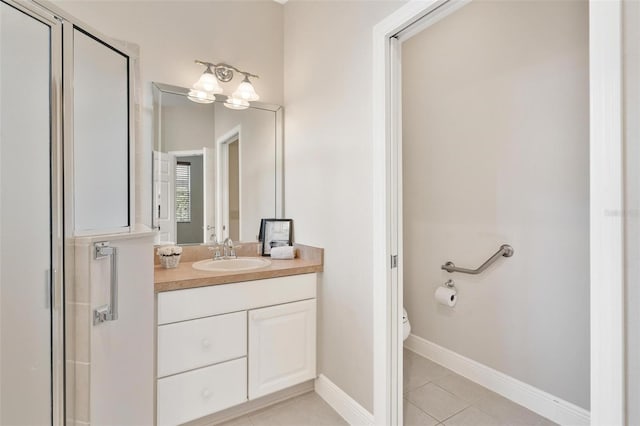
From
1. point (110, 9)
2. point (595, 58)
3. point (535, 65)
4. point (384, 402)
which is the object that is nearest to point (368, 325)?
point (384, 402)

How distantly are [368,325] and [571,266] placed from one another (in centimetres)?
114

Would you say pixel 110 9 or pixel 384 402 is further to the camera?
pixel 110 9

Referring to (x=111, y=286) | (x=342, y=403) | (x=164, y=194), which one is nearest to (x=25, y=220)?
(x=111, y=286)

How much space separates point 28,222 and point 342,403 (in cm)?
170

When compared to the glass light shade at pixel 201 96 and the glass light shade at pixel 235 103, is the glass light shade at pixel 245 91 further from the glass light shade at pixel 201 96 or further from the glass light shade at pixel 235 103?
the glass light shade at pixel 201 96

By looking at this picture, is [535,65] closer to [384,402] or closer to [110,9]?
[384,402]

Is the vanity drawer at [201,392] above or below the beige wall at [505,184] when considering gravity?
below

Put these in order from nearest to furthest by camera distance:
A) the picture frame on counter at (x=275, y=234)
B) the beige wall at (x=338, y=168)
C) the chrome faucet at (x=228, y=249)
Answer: the beige wall at (x=338, y=168) < the chrome faucet at (x=228, y=249) < the picture frame on counter at (x=275, y=234)

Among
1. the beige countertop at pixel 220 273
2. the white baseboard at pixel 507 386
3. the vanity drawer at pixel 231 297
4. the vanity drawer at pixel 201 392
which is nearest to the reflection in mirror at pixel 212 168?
the beige countertop at pixel 220 273

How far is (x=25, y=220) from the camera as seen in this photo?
3.19 ft

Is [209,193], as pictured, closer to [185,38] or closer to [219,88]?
[219,88]

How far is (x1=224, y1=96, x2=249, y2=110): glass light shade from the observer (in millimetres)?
2270

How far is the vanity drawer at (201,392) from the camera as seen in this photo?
159cm

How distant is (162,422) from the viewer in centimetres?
158
